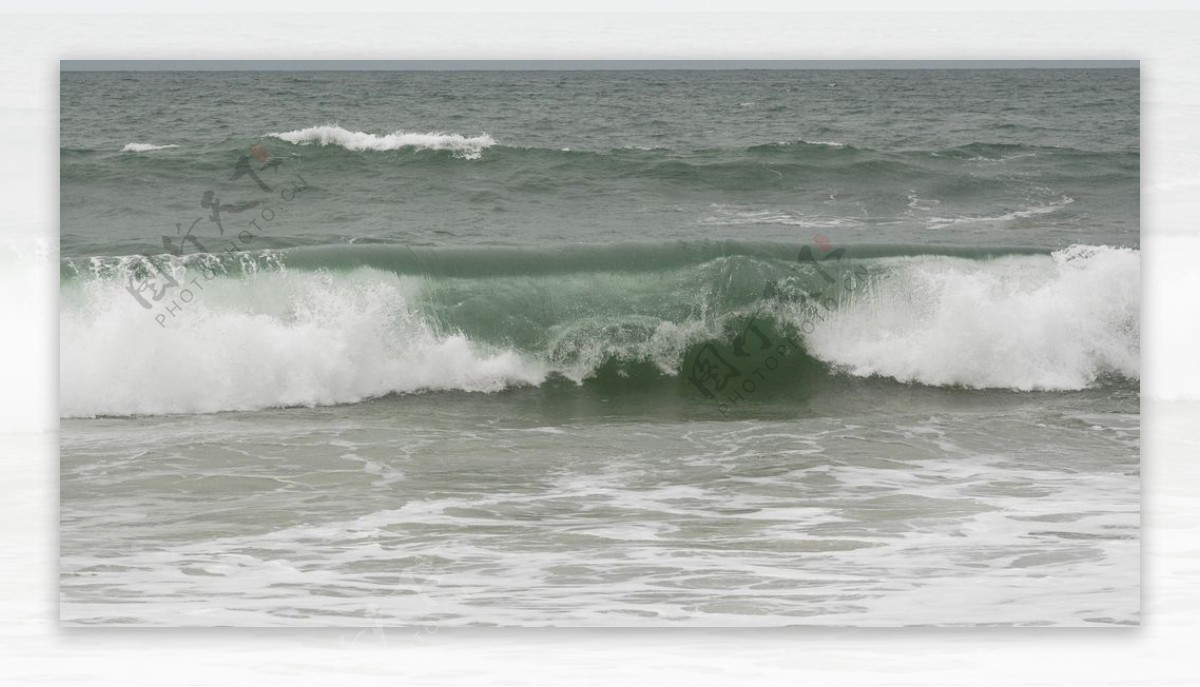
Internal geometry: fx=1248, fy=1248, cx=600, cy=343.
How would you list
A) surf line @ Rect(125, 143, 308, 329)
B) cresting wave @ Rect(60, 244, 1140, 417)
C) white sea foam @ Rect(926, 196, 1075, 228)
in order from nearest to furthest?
surf line @ Rect(125, 143, 308, 329)
cresting wave @ Rect(60, 244, 1140, 417)
white sea foam @ Rect(926, 196, 1075, 228)

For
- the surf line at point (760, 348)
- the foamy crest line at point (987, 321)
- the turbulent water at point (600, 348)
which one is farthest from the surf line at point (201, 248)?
the foamy crest line at point (987, 321)

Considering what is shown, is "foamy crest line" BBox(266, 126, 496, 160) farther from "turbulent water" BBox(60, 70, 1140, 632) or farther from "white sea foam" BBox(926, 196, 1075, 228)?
"white sea foam" BBox(926, 196, 1075, 228)

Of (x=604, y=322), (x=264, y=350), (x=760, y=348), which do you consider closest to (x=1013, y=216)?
(x=760, y=348)

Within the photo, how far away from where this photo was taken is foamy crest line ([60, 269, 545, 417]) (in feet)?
13.9

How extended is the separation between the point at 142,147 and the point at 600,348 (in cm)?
206

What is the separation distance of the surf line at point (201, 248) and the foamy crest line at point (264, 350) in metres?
0.06

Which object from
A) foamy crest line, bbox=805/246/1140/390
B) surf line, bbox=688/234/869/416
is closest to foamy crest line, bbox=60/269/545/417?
surf line, bbox=688/234/869/416

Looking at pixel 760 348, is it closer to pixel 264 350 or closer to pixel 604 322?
pixel 604 322

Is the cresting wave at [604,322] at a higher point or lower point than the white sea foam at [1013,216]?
lower

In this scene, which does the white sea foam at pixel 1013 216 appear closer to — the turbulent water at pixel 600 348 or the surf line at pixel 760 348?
the turbulent water at pixel 600 348

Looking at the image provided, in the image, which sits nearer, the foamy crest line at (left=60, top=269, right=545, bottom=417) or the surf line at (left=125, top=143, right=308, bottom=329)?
the foamy crest line at (left=60, top=269, right=545, bottom=417)

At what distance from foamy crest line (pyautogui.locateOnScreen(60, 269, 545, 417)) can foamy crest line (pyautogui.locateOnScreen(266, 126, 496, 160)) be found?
527 millimetres

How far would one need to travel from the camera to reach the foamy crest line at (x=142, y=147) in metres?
4.97

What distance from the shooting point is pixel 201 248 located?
476 cm
